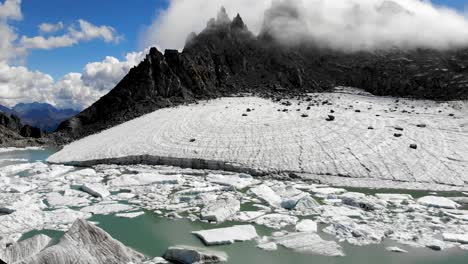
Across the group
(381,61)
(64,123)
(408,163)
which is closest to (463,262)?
(408,163)

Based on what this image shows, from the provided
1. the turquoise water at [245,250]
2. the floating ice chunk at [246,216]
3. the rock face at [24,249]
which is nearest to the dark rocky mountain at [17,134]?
the turquoise water at [245,250]

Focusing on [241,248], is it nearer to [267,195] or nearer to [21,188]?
[267,195]

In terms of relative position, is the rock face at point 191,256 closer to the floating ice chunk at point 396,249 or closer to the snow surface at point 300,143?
the floating ice chunk at point 396,249

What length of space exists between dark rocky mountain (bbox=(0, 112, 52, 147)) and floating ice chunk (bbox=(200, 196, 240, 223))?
38.5 metres

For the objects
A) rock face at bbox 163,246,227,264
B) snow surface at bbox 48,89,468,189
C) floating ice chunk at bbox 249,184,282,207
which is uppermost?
snow surface at bbox 48,89,468,189

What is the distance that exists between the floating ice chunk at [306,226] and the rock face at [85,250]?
556 cm

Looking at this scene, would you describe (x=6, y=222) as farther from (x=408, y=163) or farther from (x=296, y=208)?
(x=408, y=163)

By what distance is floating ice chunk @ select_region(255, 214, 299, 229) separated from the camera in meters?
14.2

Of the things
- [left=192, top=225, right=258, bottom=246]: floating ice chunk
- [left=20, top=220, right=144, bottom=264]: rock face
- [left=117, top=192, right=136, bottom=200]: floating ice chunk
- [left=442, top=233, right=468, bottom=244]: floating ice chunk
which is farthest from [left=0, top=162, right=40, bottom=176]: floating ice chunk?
[left=442, top=233, right=468, bottom=244]: floating ice chunk

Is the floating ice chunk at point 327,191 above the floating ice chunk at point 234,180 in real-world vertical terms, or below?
below

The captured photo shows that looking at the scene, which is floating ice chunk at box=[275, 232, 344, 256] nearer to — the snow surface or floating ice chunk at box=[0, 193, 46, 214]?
the snow surface

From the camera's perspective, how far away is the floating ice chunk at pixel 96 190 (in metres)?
18.6

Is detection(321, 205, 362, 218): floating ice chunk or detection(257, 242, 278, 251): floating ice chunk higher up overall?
detection(321, 205, 362, 218): floating ice chunk

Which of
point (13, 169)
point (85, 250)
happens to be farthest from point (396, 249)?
point (13, 169)
